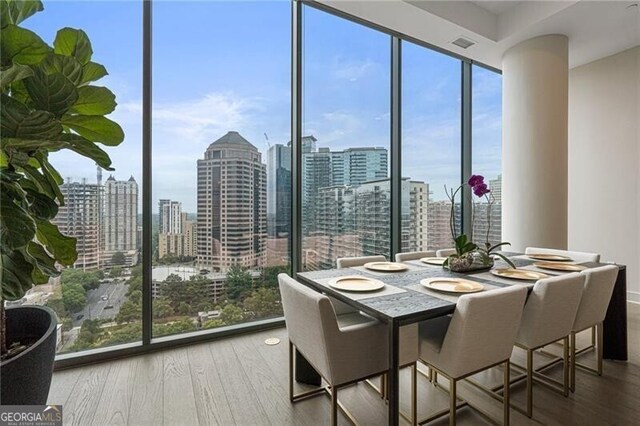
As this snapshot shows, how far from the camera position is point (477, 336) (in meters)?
1.50

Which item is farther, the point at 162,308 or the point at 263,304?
the point at 263,304

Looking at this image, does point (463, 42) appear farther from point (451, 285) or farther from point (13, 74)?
point (13, 74)

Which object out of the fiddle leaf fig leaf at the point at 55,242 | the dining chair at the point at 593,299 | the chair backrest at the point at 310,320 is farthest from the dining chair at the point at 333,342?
the dining chair at the point at 593,299

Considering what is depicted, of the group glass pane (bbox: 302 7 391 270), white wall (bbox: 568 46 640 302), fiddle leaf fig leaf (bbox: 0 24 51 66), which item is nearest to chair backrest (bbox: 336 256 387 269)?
glass pane (bbox: 302 7 391 270)

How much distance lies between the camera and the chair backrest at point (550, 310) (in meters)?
1.74

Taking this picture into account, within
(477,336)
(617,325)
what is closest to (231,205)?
(477,336)

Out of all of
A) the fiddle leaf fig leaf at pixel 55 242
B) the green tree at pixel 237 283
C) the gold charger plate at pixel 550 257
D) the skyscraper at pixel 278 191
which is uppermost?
the skyscraper at pixel 278 191

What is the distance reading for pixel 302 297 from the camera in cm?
152

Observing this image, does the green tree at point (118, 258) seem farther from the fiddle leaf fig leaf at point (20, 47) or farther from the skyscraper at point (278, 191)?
the fiddle leaf fig leaf at point (20, 47)

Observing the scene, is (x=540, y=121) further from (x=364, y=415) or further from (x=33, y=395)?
(x=33, y=395)

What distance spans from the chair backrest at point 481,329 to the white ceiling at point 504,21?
9.08ft

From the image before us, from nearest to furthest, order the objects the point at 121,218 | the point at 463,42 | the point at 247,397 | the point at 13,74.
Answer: the point at 13,74 < the point at 247,397 < the point at 121,218 < the point at 463,42

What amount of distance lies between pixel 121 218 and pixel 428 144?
3487 mm

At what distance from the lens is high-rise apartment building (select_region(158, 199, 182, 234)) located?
2.72 meters
